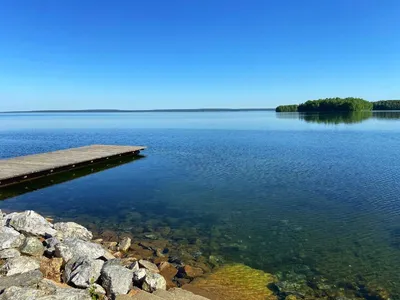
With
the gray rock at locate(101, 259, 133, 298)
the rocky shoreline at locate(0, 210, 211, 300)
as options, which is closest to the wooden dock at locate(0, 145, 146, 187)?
A: the rocky shoreline at locate(0, 210, 211, 300)

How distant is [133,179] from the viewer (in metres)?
21.7

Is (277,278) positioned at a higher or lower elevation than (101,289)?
lower

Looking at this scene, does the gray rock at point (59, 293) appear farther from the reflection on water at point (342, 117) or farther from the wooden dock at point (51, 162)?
the reflection on water at point (342, 117)

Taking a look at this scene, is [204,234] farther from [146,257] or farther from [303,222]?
[303,222]

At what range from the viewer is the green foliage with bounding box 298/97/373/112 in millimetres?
139250

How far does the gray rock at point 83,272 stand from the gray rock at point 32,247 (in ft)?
4.47

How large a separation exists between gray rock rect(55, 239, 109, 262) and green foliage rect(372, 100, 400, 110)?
185 metres

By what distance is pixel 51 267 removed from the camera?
8.58m

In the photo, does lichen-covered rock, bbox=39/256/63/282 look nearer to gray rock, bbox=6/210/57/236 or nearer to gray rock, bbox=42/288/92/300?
gray rock, bbox=42/288/92/300

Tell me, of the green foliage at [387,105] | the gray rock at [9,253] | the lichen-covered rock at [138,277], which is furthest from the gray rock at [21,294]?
the green foliage at [387,105]

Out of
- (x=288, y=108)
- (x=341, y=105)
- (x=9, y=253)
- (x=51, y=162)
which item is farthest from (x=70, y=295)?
(x=288, y=108)

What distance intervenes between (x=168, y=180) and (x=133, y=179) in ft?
7.92

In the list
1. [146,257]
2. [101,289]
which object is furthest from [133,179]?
[101,289]

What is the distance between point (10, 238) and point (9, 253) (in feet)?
2.61
